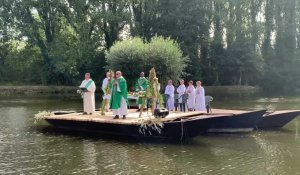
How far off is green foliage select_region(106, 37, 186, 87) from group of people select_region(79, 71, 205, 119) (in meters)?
16.3

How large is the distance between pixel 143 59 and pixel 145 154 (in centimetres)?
2512

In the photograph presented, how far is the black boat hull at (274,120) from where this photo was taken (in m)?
20.6

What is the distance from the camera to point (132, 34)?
54500 mm

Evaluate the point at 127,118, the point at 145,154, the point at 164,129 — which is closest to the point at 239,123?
the point at 164,129

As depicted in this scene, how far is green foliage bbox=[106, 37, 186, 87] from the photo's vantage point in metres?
39.2

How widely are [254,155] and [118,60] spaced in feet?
85.9

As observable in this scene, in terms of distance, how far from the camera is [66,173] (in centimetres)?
1212

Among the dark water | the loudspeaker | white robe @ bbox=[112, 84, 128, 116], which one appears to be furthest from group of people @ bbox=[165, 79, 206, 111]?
white robe @ bbox=[112, 84, 128, 116]

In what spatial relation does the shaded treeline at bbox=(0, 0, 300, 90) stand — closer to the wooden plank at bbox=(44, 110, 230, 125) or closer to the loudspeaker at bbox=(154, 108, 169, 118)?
the wooden plank at bbox=(44, 110, 230, 125)

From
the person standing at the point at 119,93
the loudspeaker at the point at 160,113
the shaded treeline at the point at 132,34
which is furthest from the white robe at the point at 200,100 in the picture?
the shaded treeline at the point at 132,34

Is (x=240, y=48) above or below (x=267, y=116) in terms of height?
above

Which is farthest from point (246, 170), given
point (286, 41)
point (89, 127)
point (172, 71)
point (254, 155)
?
point (286, 41)

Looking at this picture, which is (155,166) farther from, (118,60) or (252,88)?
(252,88)

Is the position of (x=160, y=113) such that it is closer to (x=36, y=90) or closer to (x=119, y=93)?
(x=119, y=93)
